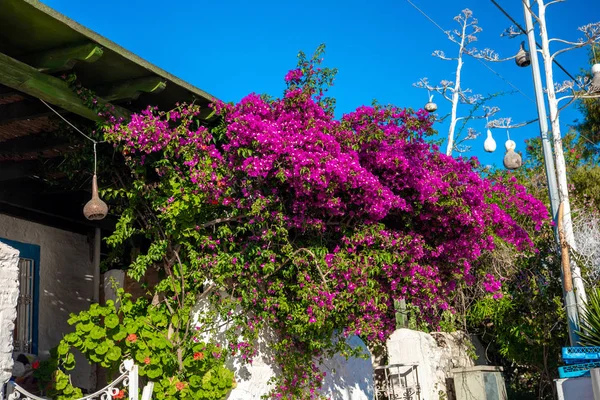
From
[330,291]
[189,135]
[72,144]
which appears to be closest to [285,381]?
[330,291]

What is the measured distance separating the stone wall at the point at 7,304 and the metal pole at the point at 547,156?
6981 mm

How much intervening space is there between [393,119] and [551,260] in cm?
→ 547

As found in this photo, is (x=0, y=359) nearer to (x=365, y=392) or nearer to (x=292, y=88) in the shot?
(x=292, y=88)

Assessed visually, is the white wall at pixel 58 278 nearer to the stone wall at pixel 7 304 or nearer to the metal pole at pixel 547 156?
the stone wall at pixel 7 304

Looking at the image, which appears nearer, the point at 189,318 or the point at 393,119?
the point at 189,318

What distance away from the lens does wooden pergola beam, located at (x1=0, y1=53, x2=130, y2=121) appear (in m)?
6.33

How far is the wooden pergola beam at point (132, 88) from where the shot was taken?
729 centimetres

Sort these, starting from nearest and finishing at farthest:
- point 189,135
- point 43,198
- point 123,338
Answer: point 123,338 → point 189,135 → point 43,198

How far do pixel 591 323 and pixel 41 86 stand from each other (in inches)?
283

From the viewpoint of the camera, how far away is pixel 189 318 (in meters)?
7.74

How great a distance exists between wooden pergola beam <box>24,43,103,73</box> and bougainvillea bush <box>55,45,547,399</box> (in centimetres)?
92

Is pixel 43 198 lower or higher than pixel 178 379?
Answer: higher

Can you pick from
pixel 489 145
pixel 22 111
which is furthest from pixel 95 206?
pixel 489 145

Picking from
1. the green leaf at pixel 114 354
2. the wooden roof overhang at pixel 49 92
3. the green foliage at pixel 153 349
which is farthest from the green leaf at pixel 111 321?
the wooden roof overhang at pixel 49 92
